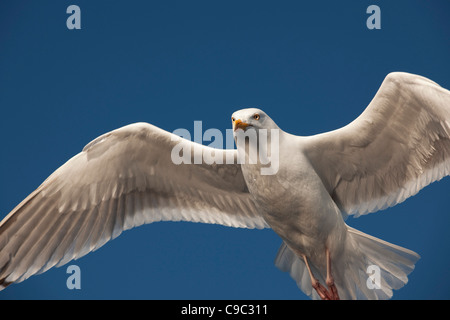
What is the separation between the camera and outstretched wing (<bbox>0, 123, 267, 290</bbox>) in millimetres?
4914

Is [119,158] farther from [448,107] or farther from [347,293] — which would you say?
[448,107]

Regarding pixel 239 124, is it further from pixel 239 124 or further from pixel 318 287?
pixel 318 287

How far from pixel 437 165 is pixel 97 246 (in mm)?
2681

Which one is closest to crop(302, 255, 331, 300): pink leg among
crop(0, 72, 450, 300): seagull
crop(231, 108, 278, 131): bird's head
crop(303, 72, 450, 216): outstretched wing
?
crop(0, 72, 450, 300): seagull

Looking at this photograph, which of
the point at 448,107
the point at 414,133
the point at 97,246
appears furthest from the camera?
the point at 97,246

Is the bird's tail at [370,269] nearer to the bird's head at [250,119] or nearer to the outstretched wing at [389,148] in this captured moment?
the outstretched wing at [389,148]

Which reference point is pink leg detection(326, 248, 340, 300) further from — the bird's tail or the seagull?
the bird's tail

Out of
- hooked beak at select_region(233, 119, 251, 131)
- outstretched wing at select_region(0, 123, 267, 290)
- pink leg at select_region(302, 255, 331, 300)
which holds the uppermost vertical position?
hooked beak at select_region(233, 119, 251, 131)

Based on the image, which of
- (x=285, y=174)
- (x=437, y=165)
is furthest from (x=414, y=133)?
Result: (x=285, y=174)

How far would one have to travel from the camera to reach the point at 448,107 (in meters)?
4.48

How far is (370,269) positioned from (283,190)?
1.04 metres

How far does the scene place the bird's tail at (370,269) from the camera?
4.95 metres

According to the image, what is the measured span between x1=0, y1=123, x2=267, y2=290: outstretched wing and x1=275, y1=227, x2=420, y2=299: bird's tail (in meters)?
0.82

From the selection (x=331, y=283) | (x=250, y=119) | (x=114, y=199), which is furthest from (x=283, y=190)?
(x=114, y=199)
